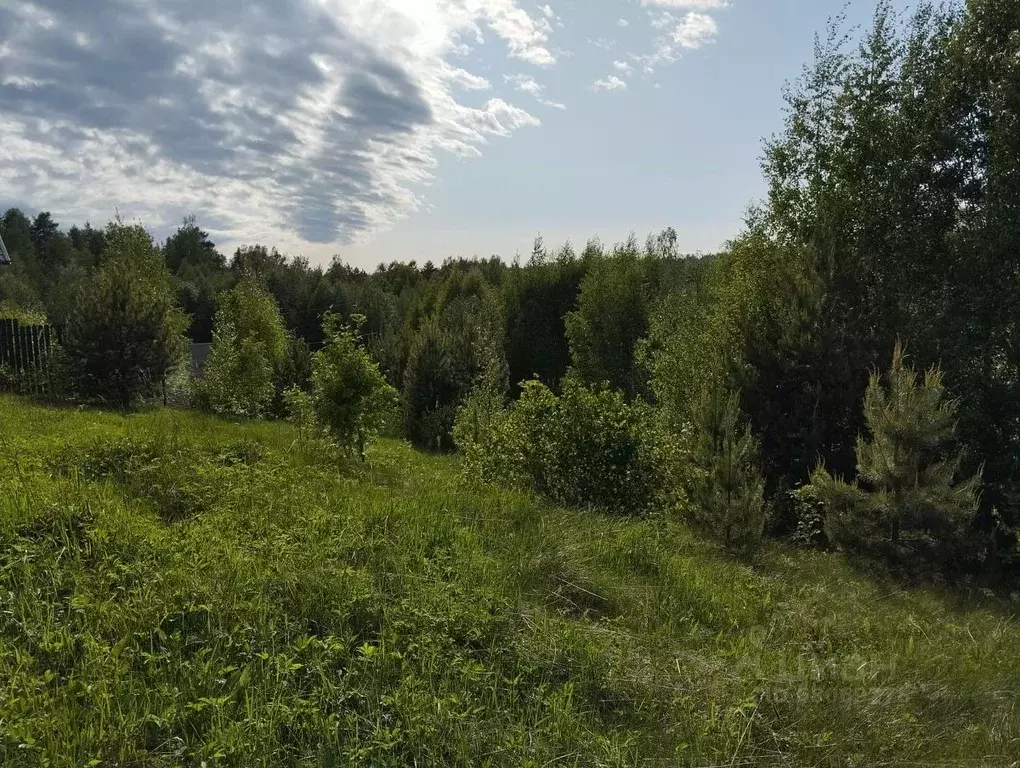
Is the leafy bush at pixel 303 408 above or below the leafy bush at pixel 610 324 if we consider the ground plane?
below

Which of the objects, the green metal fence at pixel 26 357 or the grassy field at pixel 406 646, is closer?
the grassy field at pixel 406 646

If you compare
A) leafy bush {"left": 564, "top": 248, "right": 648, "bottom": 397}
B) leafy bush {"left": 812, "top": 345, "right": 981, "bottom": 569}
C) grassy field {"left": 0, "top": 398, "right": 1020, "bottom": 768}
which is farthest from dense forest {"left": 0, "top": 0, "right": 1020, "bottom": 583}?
leafy bush {"left": 564, "top": 248, "right": 648, "bottom": 397}

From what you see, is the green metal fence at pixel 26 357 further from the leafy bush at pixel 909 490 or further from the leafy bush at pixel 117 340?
the leafy bush at pixel 909 490

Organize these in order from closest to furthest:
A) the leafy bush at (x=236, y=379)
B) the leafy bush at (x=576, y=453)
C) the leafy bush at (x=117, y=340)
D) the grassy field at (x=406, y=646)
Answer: the grassy field at (x=406, y=646)
the leafy bush at (x=576, y=453)
the leafy bush at (x=117, y=340)
the leafy bush at (x=236, y=379)

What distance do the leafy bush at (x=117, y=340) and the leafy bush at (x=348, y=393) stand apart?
551 centimetres

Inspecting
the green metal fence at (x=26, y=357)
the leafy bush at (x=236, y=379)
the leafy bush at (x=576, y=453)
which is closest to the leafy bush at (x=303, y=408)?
the leafy bush at (x=576, y=453)

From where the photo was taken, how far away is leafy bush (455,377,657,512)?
9289 millimetres

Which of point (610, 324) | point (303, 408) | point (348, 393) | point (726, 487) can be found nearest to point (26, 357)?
point (303, 408)

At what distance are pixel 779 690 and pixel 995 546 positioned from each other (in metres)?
7.82

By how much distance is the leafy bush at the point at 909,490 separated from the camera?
8406mm

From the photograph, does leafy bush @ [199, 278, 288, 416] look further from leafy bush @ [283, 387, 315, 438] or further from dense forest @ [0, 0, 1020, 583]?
leafy bush @ [283, 387, 315, 438]

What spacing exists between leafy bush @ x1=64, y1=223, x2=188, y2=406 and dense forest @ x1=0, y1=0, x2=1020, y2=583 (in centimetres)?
4

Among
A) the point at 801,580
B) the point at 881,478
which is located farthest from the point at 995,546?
the point at 801,580

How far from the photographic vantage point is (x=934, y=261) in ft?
44.5
